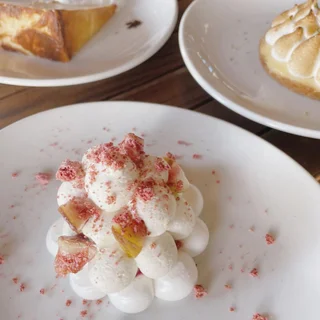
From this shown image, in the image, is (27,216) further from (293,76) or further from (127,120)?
(293,76)

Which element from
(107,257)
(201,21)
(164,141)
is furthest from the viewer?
(201,21)

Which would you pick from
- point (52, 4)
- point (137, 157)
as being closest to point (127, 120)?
point (137, 157)

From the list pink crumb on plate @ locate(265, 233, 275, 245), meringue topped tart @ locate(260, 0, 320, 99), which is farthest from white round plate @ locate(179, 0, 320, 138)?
pink crumb on plate @ locate(265, 233, 275, 245)

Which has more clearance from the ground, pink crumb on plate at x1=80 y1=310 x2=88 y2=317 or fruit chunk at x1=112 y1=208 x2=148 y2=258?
fruit chunk at x1=112 y1=208 x2=148 y2=258

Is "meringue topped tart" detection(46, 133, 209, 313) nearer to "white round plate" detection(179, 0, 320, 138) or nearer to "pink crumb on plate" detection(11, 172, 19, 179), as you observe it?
"pink crumb on plate" detection(11, 172, 19, 179)

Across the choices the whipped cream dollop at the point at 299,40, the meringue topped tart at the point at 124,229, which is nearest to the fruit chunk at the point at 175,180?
the meringue topped tart at the point at 124,229

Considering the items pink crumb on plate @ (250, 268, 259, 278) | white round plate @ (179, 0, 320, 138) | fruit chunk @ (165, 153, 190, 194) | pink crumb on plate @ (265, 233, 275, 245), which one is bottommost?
pink crumb on plate @ (250, 268, 259, 278)

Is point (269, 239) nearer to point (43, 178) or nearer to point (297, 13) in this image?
point (43, 178)
